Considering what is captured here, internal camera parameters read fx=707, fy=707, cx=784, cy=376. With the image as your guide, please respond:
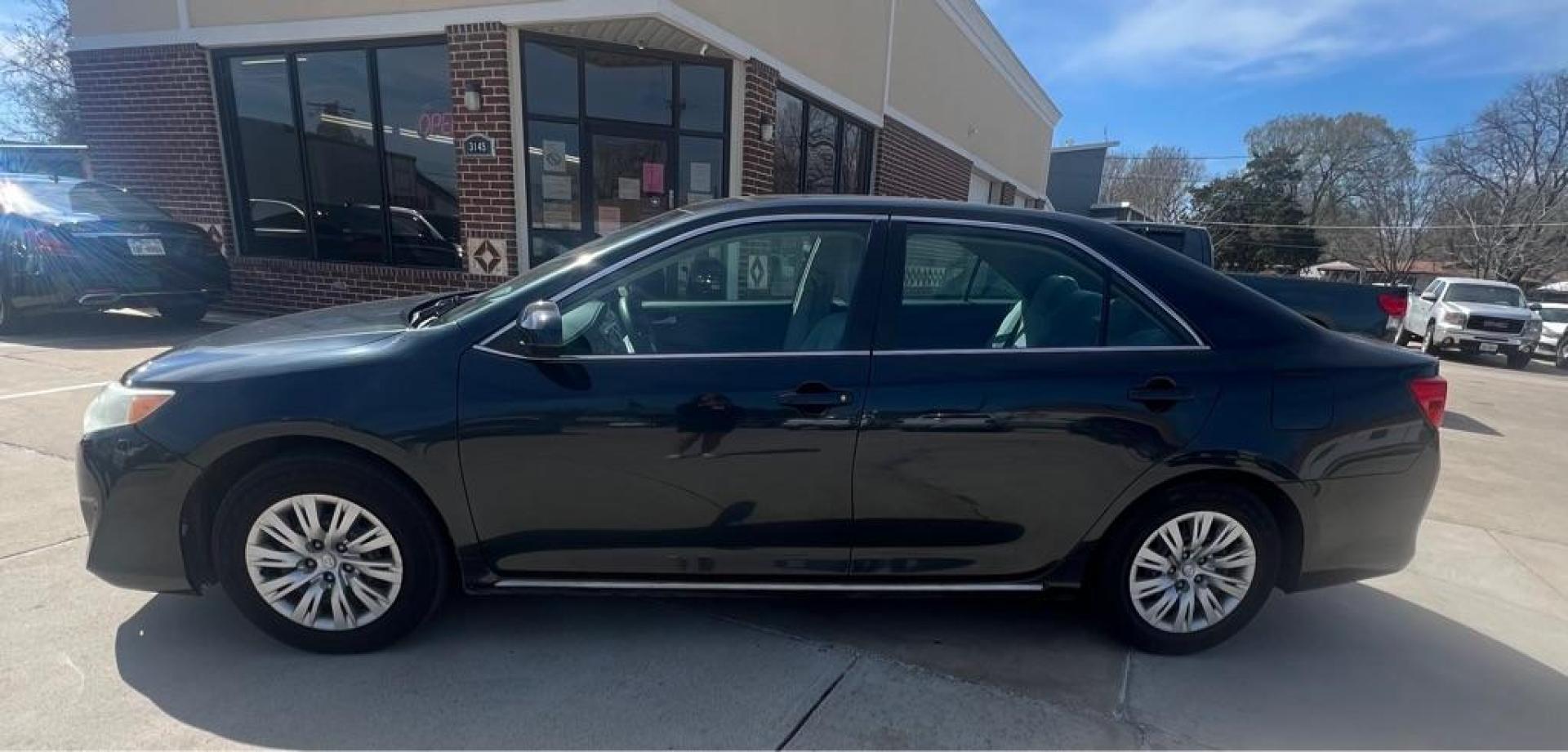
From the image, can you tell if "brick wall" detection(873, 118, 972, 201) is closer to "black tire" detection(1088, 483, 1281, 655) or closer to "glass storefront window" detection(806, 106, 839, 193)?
"glass storefront window" detection(806, 106, 839, 193)

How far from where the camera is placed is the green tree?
4797 cm

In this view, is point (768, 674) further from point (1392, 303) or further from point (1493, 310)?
point (1493, 310)

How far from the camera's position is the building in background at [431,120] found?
7.17 metres

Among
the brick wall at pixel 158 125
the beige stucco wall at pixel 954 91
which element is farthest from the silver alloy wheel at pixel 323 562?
the beige stucco wall at pixel 954 91

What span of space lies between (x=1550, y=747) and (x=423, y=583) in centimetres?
370

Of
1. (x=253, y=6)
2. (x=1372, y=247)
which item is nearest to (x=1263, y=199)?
(x=1372, y=247)

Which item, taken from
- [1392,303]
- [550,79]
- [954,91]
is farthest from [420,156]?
[954,91]

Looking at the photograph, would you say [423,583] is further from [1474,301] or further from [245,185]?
[1474,301]

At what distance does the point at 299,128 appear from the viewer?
8219 millimetres

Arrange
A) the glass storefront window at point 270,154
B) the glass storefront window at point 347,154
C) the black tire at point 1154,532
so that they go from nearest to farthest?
the black tire at point 1154,532 < the glass storefront window at point 347,154 < the glass storefront window at point 270,154

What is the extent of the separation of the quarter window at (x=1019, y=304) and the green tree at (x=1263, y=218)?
52.9m

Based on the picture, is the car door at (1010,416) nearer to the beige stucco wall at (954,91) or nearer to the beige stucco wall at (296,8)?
the beige stucco wall at (296,8)

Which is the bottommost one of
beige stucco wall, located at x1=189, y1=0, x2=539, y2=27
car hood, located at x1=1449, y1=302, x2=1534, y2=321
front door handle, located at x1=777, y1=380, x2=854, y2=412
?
car hood, located at x1=1449, y1=302, x2=1534, y2=321

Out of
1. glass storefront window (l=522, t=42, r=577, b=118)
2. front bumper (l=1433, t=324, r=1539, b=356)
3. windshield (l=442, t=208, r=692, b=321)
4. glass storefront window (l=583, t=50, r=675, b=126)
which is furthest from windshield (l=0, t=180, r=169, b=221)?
front bumper (l=1433, t=324, r=1539, b=356)
